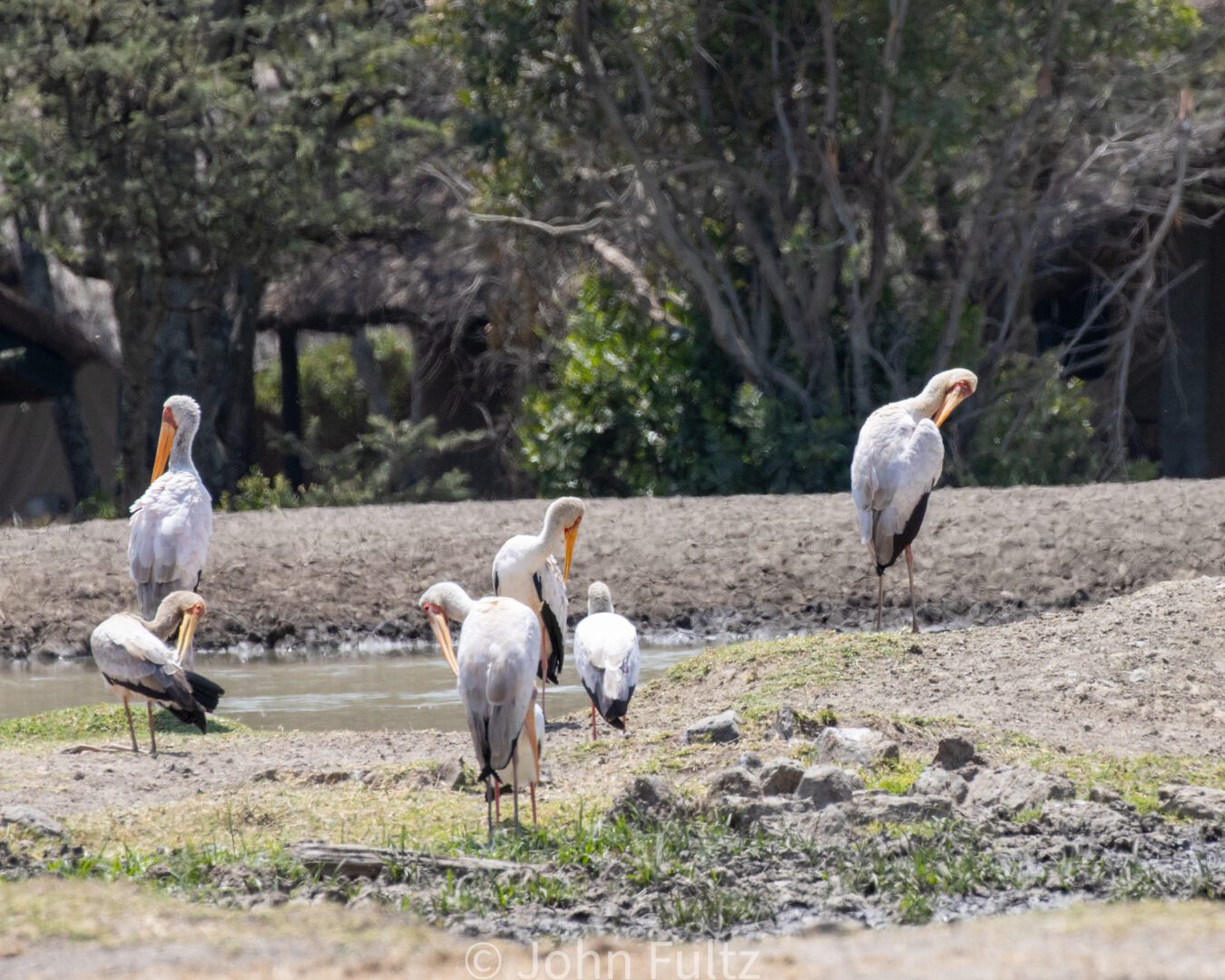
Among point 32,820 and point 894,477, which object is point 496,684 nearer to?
point 32,820

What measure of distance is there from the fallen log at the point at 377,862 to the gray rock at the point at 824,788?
981 millimetres

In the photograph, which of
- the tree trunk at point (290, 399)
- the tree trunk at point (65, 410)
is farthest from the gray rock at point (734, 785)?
the tree trunk at point (290, 399)

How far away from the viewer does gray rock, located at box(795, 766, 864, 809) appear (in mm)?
5625

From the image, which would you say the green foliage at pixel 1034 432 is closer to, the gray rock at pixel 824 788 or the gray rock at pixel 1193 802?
the gray rock at pixel 1193 802

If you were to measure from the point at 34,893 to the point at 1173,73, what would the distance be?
1560 cm

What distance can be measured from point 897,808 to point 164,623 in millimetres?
3924

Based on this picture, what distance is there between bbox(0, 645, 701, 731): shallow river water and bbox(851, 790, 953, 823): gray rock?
11.8ft

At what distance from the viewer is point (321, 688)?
1038 cm

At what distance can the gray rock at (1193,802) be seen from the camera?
555 centimetres

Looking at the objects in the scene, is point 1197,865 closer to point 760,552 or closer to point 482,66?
point 760,552

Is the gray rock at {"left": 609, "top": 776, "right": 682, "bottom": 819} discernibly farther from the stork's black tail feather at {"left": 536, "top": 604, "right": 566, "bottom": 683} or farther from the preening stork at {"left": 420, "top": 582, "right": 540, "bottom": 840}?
the stork's black tail feather at {"left": 536, "top": 604, "right": 566, "bottom": 683}

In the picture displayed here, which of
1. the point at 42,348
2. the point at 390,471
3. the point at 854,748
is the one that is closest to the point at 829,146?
the point at 390,471

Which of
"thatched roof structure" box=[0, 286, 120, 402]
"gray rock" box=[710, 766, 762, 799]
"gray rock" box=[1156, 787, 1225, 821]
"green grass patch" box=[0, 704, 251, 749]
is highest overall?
"thatched roof structure" box=[0, 286, 120, 402]

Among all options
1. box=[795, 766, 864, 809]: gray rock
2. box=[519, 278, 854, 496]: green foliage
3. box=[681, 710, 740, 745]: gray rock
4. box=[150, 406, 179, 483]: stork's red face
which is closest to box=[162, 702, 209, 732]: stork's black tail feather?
box=[681, 710, 740, 745]: gray rock
